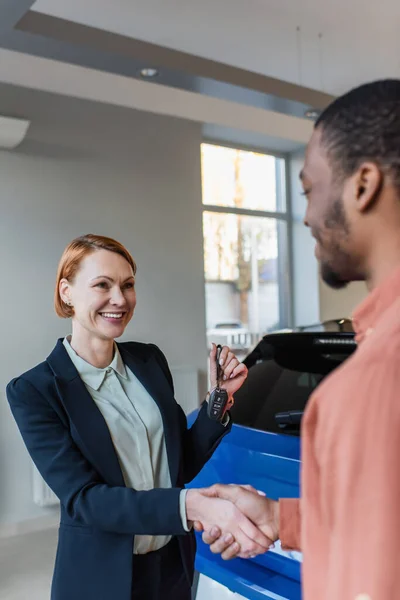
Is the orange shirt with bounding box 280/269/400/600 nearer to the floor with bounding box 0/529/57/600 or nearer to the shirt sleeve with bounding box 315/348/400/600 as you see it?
the shirt sleeve with bounding box 315/348/400/600

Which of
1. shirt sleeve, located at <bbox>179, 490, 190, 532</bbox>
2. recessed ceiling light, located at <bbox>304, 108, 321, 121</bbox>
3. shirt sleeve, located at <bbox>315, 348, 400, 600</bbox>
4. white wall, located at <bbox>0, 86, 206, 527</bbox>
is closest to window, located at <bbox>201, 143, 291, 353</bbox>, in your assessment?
white wall, located at <bbox>0, 86, 206, 527</bbox>

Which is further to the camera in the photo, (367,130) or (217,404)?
(217,404)

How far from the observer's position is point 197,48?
3854mm

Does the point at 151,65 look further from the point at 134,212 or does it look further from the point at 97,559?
the point at 97,559

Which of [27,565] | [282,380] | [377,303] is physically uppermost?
[377,303]

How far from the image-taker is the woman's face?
4.77ft

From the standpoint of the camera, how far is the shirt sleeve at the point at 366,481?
1.74 ft

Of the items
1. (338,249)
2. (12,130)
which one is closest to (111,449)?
(338,249)

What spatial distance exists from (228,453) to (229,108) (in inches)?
150

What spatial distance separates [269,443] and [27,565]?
83.5 inches

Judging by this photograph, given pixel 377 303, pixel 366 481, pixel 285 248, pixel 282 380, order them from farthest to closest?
pixel 285 248 → pixel 282 380 → pixel 377 303 → pixel 366 481

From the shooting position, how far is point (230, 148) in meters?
5.88

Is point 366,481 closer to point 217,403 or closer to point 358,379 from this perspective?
point 358,379

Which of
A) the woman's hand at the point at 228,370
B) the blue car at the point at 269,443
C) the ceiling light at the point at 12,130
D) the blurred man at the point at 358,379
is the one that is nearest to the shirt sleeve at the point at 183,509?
the woman's hand at the point at 228,370
